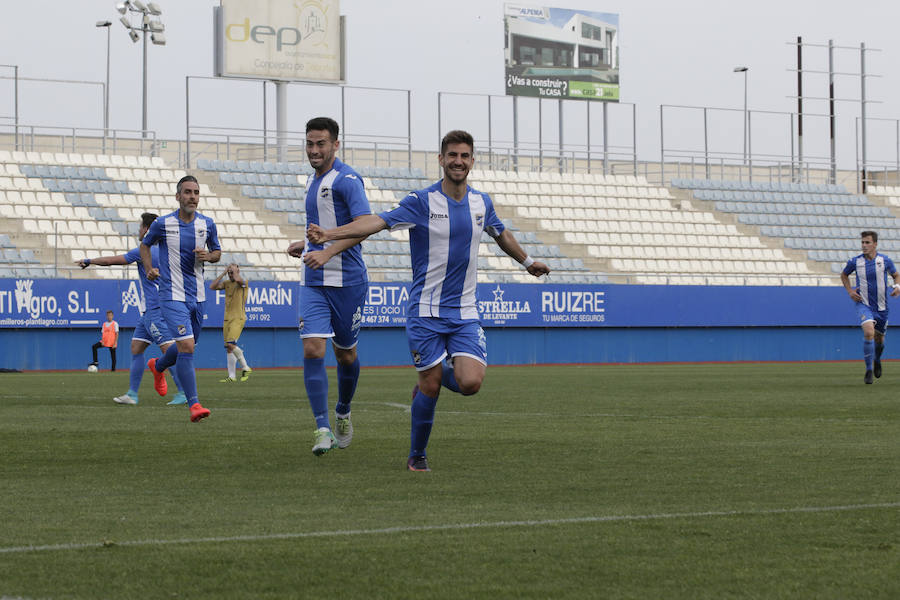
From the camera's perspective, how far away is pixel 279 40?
42375 mm

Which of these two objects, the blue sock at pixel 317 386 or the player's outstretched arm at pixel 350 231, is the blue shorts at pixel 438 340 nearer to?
the player's outstretched arm at pixel 350 231

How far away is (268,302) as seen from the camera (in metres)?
34.0

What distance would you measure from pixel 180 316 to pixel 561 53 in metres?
38.6

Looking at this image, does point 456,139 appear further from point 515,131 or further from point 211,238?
point 515,131

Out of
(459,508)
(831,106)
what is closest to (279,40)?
(831,106)

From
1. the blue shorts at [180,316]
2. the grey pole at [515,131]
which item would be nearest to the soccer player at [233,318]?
the blue shorts at [180,316]

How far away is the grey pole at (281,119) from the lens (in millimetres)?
41438

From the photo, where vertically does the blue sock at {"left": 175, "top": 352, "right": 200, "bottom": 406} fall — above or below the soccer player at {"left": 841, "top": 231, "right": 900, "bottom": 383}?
below

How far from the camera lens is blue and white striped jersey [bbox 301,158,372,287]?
929 cm

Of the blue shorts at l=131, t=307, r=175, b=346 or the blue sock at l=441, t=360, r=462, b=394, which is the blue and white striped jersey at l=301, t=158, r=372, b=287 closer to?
the blue sock at l=441, t=360, r=462, b=394

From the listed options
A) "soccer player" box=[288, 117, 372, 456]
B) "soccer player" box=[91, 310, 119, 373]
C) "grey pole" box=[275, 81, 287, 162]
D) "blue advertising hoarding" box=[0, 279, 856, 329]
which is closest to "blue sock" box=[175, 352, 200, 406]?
"soccer player" box=[288, 117, 372, 456]

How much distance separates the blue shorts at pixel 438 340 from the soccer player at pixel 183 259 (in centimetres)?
477

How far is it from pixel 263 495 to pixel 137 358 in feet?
30.6

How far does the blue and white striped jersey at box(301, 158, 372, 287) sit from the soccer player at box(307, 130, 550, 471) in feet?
2.95
